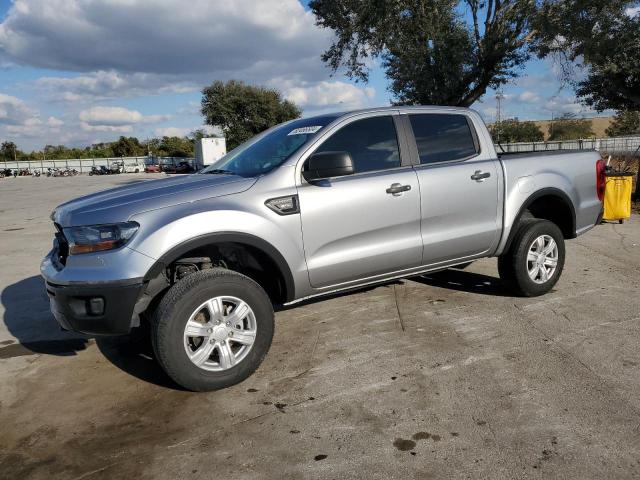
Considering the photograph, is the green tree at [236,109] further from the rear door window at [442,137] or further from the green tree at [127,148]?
the green tree at [127,148]

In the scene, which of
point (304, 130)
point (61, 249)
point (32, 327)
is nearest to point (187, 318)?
point (61, 249)

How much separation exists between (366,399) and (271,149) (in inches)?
84.5

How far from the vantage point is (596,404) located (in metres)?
3.12

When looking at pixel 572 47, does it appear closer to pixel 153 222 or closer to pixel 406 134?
pixel 406 134

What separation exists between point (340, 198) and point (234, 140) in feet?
154

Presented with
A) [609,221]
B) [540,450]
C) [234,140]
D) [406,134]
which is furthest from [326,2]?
[234,140]

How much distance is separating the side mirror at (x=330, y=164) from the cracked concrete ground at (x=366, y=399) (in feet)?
4.56

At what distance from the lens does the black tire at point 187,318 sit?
3299mm

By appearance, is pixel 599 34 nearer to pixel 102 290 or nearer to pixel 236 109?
pixel 102 290

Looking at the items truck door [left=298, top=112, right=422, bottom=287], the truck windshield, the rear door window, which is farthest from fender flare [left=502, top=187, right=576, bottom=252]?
the truck windshield

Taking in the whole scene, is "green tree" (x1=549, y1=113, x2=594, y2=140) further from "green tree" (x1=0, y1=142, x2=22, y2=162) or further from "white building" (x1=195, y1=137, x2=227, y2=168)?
"green tree" (x1=0, y1=142, x2=22, y2=162)

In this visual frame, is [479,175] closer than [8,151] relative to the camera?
Yes

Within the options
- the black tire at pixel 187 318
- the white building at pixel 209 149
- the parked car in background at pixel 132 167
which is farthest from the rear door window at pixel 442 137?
the parked car in background at pixel 132 167

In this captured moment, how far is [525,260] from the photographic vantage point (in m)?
4.96
